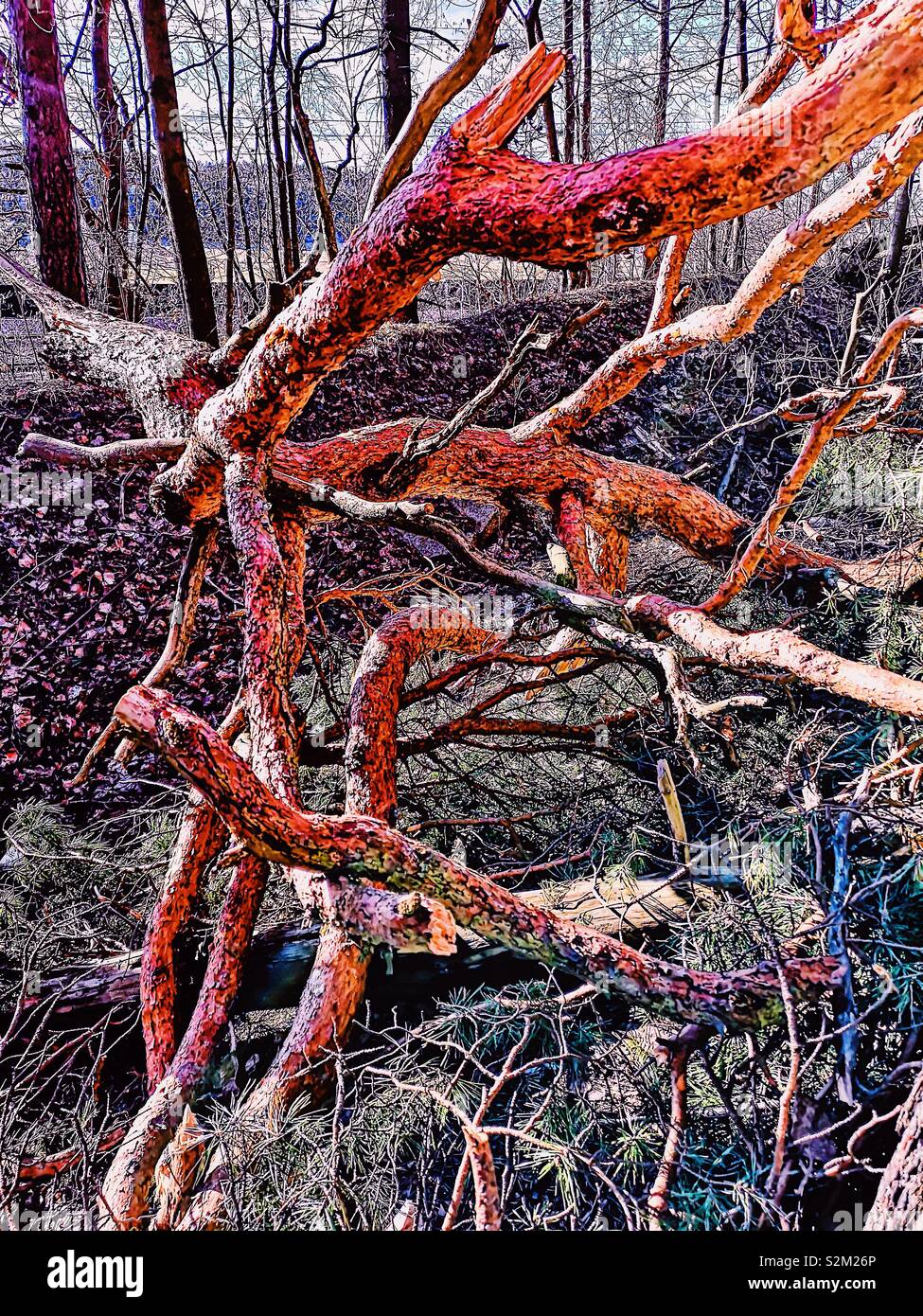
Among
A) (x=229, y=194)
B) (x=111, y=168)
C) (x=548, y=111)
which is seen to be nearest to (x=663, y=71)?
(x=548, y=111)

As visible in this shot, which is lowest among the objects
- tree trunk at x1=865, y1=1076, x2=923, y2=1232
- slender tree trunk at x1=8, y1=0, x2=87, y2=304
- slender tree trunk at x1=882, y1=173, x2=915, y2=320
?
tree trunk at x1=865, y1=1076, x2=923, y2=1232

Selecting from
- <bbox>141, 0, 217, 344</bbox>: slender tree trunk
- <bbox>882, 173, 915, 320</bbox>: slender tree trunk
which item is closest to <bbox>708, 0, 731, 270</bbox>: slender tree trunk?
<bbox>882, 173, 915, 320</bbox>: slender tree trunk

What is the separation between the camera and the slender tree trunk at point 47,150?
1.10 meters

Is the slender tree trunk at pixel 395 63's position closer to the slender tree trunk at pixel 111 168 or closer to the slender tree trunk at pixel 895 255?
the slender tree trunk at pixel 111 168

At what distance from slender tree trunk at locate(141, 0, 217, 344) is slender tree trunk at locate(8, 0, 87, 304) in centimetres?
13

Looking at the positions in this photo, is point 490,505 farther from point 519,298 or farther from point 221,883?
point 221,883

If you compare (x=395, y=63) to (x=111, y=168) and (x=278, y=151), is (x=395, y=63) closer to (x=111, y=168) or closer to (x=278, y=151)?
(x=278, y=151)

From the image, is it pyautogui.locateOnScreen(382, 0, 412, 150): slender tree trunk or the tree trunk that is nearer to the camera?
the tree trunk

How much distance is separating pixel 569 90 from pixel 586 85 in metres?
0.03

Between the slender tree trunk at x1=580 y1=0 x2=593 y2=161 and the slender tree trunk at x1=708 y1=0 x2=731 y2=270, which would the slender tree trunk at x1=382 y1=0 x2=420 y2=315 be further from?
the slender tree trunk at x1=708 y1=0 x2=731 y2=270

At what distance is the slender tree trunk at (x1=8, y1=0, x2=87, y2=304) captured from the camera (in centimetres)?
110

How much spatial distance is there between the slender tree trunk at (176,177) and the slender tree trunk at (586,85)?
0.59 m

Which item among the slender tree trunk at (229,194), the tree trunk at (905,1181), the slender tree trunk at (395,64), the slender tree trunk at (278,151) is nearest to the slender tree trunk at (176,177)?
the slender tree trunk at (229,194)
